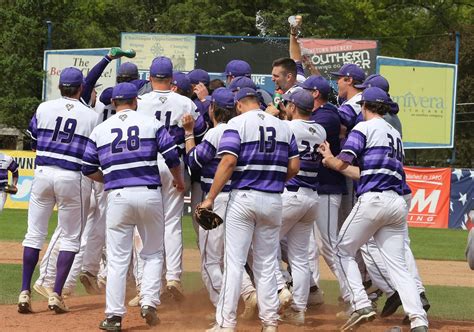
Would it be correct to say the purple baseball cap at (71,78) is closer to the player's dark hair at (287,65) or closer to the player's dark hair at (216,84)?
the player's dark hair at (216,84)

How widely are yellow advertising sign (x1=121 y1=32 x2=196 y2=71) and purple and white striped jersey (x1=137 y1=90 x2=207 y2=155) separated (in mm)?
20700

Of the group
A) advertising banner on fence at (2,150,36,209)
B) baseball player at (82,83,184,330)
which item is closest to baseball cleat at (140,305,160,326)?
baseball player at (82,83,184,330)

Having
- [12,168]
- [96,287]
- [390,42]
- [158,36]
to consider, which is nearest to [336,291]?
[96,287]

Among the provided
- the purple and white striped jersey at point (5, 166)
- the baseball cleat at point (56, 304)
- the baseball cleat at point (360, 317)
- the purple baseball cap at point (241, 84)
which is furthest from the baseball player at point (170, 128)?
the purple and white striped jersey at point (5, 166)

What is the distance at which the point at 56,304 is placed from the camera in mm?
9406

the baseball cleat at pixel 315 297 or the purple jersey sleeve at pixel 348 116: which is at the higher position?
the purple jersey sleeve at pixel 348 116

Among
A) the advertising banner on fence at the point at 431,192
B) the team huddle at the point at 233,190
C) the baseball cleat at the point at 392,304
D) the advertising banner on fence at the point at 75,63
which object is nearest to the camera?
the team huddle at the point at 233,190

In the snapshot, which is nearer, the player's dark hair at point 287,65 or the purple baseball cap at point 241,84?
the purple baseball cap at point 241,84

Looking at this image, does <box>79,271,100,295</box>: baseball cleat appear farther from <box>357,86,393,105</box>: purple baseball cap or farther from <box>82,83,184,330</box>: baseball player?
<box>357,86,393,105</box>: purple baseball cap

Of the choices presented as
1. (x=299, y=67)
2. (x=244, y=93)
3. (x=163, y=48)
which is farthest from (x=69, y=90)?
(x=163, y=48)

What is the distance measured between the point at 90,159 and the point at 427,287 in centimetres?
652

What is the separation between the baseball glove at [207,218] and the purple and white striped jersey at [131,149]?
0.56 metres

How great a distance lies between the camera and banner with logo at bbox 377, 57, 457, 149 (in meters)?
31.5

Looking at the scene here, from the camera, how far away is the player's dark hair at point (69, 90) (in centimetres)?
965
